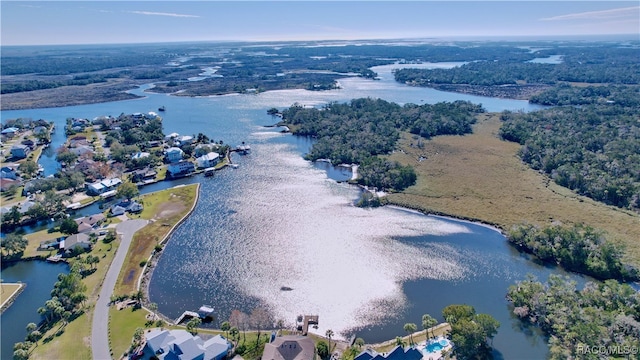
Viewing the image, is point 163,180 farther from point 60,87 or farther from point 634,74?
point 634,74

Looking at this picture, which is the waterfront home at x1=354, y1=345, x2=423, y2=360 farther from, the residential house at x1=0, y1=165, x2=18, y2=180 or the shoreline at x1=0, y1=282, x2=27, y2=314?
the residential house at x1=0, y1=165, x2=18, y2=180

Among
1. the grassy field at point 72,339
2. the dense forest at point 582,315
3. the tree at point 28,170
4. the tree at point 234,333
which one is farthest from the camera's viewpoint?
the tree at point 28,170

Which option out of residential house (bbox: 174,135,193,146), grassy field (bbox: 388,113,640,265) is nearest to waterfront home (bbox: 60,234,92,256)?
residential house (bbox: 174,135,193,146)

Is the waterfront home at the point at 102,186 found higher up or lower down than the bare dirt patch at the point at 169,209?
Answer: higher up

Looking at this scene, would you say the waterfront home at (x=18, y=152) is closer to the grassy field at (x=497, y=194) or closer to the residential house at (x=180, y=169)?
the residential house at (x=180, y=169)

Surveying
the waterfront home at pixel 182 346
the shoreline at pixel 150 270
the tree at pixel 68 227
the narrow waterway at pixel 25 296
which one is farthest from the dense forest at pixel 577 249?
the tree at pixel 68 227

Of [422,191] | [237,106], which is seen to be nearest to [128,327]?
[422,191]
